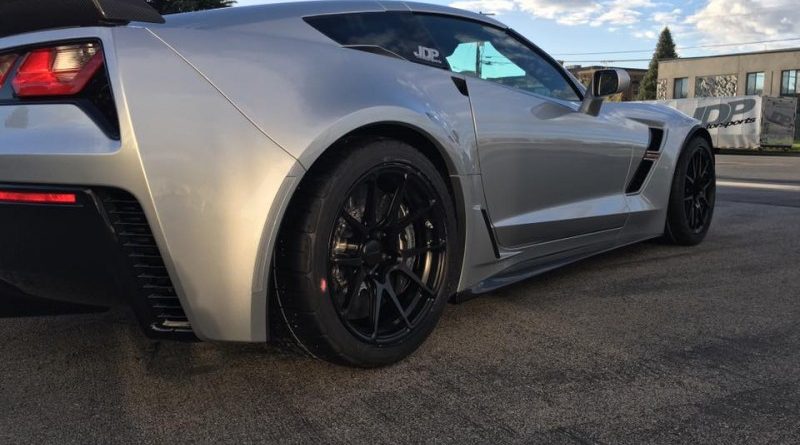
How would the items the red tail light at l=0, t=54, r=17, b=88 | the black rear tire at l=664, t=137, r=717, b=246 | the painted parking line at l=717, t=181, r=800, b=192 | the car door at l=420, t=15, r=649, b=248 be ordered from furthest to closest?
the painted parking line at l=717, t=181, r=800, b=192
the black rear tire at l=664, t=137, r=717, b=246
the car door at l=420, t=15, r=649, b=248
the red tail light at l=0, t=54, r=17, b=88

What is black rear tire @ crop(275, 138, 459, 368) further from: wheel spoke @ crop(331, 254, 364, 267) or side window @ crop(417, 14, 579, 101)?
side window @ crop(417, 14, 579, 101)

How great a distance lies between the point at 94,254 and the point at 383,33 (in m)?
1.44

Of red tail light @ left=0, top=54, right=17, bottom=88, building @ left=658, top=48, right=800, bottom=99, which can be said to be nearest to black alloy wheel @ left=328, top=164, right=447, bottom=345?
red tail light @ left=0, top=54, right=17, bottom=88

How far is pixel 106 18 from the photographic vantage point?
6.77 feet

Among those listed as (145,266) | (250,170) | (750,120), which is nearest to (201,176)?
(250,170)

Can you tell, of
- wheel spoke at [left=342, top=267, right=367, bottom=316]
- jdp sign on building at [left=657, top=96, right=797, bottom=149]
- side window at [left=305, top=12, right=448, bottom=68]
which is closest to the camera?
wheel spoke at [left=342, top=267, right=367, bottom=316]

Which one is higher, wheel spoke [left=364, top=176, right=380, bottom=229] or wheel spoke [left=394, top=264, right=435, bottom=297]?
wheel spoke [left=364, top=176, right=380, bottom=229]

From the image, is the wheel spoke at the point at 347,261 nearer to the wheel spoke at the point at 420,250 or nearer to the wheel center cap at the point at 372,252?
the wheel center cap at the point at 372,252

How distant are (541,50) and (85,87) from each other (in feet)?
8.61

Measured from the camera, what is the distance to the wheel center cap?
2.50 meters

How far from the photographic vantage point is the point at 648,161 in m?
4.38

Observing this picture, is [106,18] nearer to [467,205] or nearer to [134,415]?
[134,415]

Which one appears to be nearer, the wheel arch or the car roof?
the car roof

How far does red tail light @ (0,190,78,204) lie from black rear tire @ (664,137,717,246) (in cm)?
396
